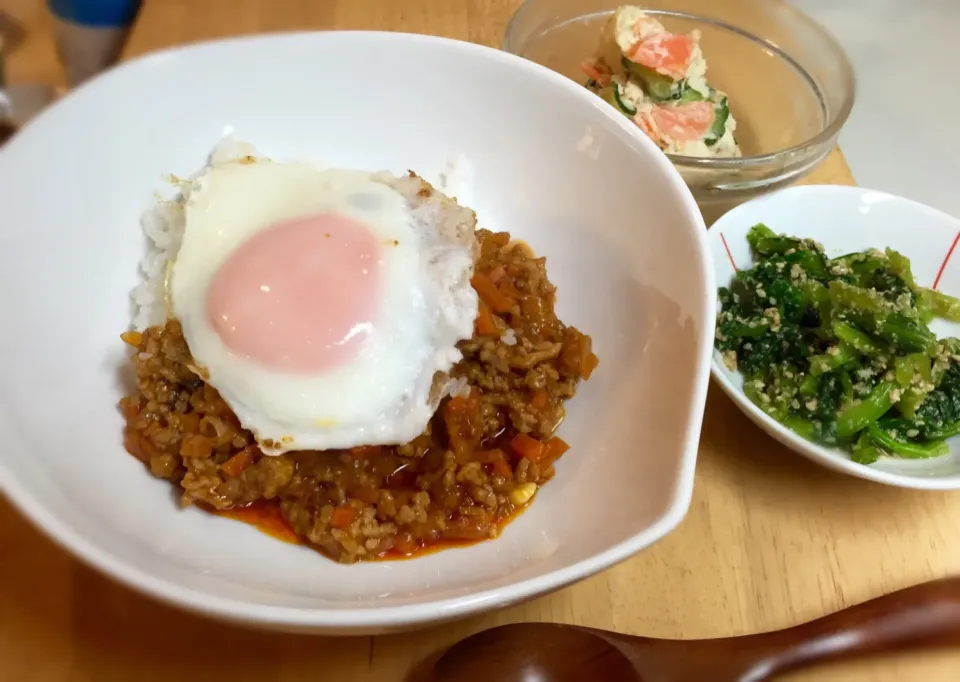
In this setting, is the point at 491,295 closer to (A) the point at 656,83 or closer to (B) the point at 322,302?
(B) the point at 322,302

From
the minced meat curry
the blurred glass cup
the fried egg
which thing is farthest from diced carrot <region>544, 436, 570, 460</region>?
the blurred glass cup

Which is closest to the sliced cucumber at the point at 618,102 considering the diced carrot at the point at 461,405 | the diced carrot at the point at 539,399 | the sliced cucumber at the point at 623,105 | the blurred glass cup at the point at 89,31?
the sliced cucumber at the point at 623,105

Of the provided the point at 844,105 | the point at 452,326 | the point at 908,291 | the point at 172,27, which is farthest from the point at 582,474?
the point at 172,27

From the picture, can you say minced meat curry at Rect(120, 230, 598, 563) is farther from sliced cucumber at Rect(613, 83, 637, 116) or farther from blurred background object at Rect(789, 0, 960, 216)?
blurred background object at Rect(789, 0, 960, 216)

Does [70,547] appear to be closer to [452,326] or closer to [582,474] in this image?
[452,326]

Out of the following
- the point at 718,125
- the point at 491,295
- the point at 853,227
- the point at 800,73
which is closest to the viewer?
the point at 491,295

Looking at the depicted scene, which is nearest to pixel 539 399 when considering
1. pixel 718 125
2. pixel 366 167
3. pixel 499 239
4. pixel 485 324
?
pixel 485 324
